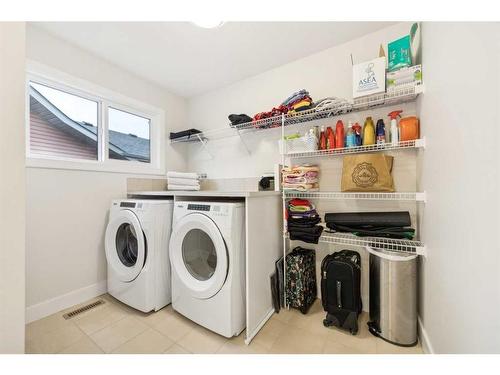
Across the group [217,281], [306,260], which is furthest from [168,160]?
[306,260]

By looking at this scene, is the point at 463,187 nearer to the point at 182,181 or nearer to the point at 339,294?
the point at 339,294

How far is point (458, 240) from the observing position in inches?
31.6

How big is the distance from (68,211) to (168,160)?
3.62ft

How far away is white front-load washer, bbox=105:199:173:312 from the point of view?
5.09 feet

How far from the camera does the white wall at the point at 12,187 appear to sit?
0.68m

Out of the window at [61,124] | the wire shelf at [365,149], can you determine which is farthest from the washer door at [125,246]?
the wire shelf at [365,149]

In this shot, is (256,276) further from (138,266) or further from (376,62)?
(376,62)

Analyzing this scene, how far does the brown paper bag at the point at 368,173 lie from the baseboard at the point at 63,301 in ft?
7.71

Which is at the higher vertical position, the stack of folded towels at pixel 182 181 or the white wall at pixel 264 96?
the white wall at pixel 264 96

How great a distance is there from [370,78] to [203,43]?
1.36 metres

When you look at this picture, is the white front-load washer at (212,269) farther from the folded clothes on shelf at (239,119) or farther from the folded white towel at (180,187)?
the folded clothes on shelf at (239,119)

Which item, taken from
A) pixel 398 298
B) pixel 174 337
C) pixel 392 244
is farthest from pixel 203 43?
pixel 398 298

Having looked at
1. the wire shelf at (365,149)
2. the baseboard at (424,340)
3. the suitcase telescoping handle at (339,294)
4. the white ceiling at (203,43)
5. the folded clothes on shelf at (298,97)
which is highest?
the white ceiling at (203,43)
